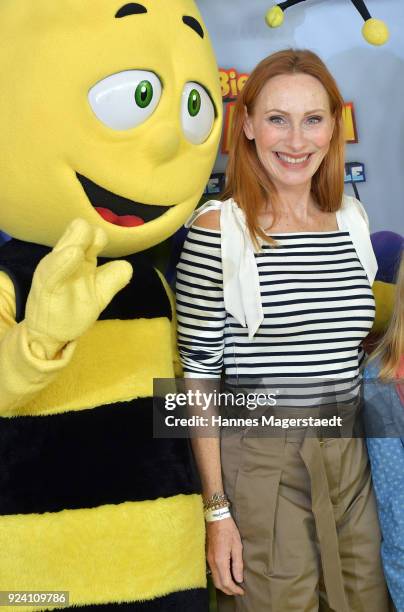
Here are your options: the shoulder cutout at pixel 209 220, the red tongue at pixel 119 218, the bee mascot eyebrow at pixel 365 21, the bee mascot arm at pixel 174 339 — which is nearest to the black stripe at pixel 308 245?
the shoulder cutout at pixel 209 220

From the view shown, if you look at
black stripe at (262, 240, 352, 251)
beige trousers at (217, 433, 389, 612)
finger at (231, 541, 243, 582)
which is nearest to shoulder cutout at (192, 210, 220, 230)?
black stripe at (262, 240, 352, 251)

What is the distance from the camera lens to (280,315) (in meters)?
1.49

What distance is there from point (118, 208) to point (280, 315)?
42 cm

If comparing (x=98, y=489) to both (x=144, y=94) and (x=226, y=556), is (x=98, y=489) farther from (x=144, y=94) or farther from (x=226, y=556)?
(x=144, y=94)

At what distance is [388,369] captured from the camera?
60.9 inches

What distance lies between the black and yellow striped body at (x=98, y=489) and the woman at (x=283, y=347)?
0.58 feet

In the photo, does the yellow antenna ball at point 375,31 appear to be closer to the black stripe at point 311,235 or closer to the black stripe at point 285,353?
the black stripe at point 311,235

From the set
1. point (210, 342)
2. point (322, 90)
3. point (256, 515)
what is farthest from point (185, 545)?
point (322, 90)

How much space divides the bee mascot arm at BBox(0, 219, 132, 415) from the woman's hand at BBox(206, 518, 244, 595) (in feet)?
1.84

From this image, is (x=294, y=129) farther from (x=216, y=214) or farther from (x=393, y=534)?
(x=393, y=534)

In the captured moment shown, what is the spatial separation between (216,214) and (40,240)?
16.5 inches

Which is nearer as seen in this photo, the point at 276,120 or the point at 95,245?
the point at 95,245

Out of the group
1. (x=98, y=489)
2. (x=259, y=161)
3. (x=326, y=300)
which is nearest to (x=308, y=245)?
(x=326, y=300)

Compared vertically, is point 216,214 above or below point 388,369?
above
